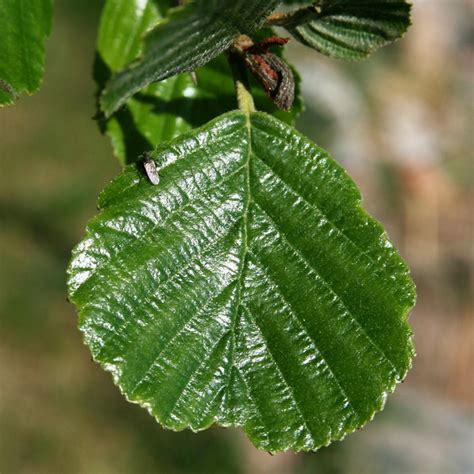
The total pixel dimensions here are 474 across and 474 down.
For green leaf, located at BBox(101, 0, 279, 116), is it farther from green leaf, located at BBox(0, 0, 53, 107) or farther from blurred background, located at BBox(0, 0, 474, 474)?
blurred background, located at BBox(0, 0, 474, 474)

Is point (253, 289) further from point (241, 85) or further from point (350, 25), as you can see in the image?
point (350, 25)

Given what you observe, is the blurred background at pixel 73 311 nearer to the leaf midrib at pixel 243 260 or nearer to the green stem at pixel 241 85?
the leaf midrib at pixel 243 260

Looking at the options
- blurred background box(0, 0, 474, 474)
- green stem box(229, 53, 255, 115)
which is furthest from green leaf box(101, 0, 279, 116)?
blurred background box(0, 0, 474, 474)

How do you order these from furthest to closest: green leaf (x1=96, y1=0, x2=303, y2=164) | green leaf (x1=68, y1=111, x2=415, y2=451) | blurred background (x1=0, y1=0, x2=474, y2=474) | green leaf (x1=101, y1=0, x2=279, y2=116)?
blurred background (x1=0, y1=0, x2=474, y2=474)
green leaf (x1=96, y1=0, x2=303, y2=164)
green leaf (x1=68, y1=111, x2=415, y2=451)
green leaf (x1=101, y1=0, x2=279, y2=116)

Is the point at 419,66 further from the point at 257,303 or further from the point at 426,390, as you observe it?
the point at 257,303

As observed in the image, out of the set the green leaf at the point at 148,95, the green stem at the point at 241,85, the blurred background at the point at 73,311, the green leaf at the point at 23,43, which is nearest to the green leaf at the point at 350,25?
the green stem at the point at 241,85

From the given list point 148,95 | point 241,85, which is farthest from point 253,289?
point 148,95
